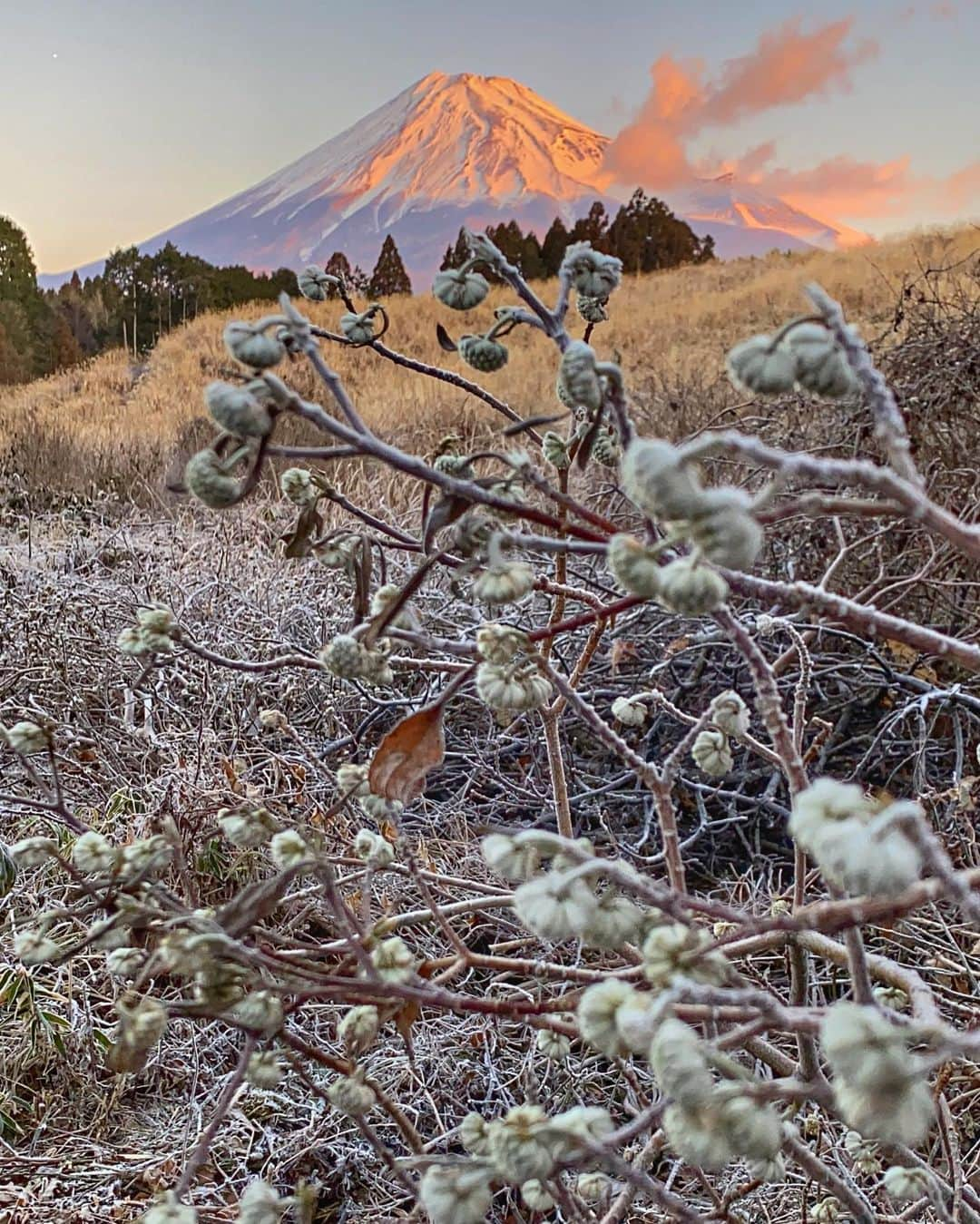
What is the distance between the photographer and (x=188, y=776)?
1.37 meters

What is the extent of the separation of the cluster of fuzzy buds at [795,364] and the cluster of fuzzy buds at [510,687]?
0.64ft

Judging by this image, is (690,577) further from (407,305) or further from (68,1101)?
(407,305)

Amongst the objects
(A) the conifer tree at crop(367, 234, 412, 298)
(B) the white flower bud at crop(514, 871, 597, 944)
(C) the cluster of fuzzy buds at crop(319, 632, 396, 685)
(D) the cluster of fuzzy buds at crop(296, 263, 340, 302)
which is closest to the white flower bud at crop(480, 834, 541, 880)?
(B) the white flower bud at crop(514, 871, 597, 944)

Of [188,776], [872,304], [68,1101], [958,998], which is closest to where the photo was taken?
[958,998]

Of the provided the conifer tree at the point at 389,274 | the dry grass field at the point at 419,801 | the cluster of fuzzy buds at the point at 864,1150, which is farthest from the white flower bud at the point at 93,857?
the conifer tree at the point at 389,274

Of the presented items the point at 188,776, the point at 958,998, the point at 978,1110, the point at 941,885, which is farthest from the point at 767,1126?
the point at 188,776

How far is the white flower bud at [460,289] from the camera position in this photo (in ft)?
1.63

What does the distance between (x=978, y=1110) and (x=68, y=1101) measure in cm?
92

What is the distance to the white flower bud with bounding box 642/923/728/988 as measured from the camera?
1.04ft

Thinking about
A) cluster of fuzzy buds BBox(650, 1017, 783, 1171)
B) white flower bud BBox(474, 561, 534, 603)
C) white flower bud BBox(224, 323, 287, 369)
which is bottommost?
cluster of fuzzy buds BBox(650, 1017, 783, 1171)

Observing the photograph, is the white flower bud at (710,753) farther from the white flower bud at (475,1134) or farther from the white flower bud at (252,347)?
the white flower bud at (252,347)

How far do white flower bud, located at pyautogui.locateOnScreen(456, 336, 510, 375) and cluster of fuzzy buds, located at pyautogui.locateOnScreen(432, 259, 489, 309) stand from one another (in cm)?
3

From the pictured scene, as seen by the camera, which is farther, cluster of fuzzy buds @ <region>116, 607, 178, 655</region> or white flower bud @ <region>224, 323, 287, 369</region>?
cluster of fuzzy buds @ <region>116, 607, 178, 655</region>

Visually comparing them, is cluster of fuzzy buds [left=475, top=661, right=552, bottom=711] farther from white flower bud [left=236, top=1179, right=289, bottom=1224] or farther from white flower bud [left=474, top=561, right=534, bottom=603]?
white flower bud [left=236, top=1179, right=289, bottom=1224]
